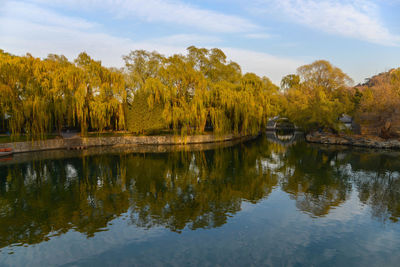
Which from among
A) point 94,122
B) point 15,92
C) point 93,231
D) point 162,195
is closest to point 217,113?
point 94,122

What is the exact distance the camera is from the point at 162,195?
12742 mm

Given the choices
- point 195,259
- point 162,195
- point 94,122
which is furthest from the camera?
point 94,122

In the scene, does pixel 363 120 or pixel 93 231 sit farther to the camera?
pixel 363 120

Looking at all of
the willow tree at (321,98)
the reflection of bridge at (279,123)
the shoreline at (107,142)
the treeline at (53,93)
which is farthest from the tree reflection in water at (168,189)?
the reflection of bridge at (279,123)

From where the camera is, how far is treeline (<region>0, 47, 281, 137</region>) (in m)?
25.6

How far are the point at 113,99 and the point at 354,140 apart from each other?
33.4 metres

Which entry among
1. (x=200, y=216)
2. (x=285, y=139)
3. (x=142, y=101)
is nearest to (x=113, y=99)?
(x=142, y=101)

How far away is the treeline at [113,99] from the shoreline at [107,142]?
1.39m

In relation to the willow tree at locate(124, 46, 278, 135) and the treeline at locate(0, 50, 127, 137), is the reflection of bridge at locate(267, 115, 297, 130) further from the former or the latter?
the treeline at locate(0, 50, 127, 137)

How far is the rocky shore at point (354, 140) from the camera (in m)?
28.8

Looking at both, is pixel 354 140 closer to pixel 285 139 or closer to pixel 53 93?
pixel 285 139

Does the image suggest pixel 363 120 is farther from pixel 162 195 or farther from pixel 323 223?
pixel 162 195

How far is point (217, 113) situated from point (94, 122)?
16262 mm

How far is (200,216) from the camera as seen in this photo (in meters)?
10.2
